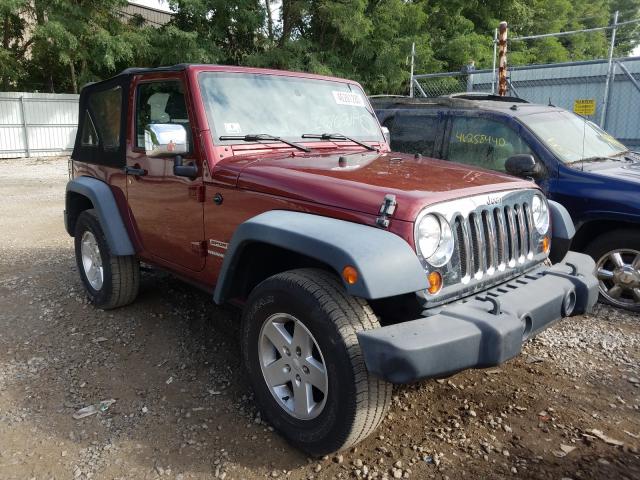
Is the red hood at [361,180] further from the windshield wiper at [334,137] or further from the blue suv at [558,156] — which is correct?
the blue suv at [558,156]

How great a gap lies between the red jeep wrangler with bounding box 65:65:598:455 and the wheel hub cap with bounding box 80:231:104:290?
0.46m

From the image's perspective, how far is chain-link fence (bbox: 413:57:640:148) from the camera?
11.0 m

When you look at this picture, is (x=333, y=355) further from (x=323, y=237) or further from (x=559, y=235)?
(x=559, y=235)

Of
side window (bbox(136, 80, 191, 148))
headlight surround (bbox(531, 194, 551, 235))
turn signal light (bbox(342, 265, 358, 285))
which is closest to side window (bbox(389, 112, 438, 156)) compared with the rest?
headlight surround (bbox(531, 194, 551, 235))

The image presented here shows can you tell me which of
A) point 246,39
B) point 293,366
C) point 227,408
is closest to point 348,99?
point 293,366

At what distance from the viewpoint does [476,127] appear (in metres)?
5.51

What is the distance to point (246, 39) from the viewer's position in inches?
758

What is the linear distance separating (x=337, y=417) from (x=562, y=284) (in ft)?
4.56

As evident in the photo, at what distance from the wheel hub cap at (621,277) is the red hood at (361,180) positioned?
195cm

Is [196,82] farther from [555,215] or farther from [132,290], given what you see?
[555,215]

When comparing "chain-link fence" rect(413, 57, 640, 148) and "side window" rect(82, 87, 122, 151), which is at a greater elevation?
"chain-link fence" rect(413, 57, 640, 148)

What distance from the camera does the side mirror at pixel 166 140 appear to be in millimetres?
3107

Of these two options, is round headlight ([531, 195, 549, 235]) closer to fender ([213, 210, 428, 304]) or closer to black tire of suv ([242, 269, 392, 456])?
fender ([213, 210, 428, 304])

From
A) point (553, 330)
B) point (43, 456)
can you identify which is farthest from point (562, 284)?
point (43, 456)
